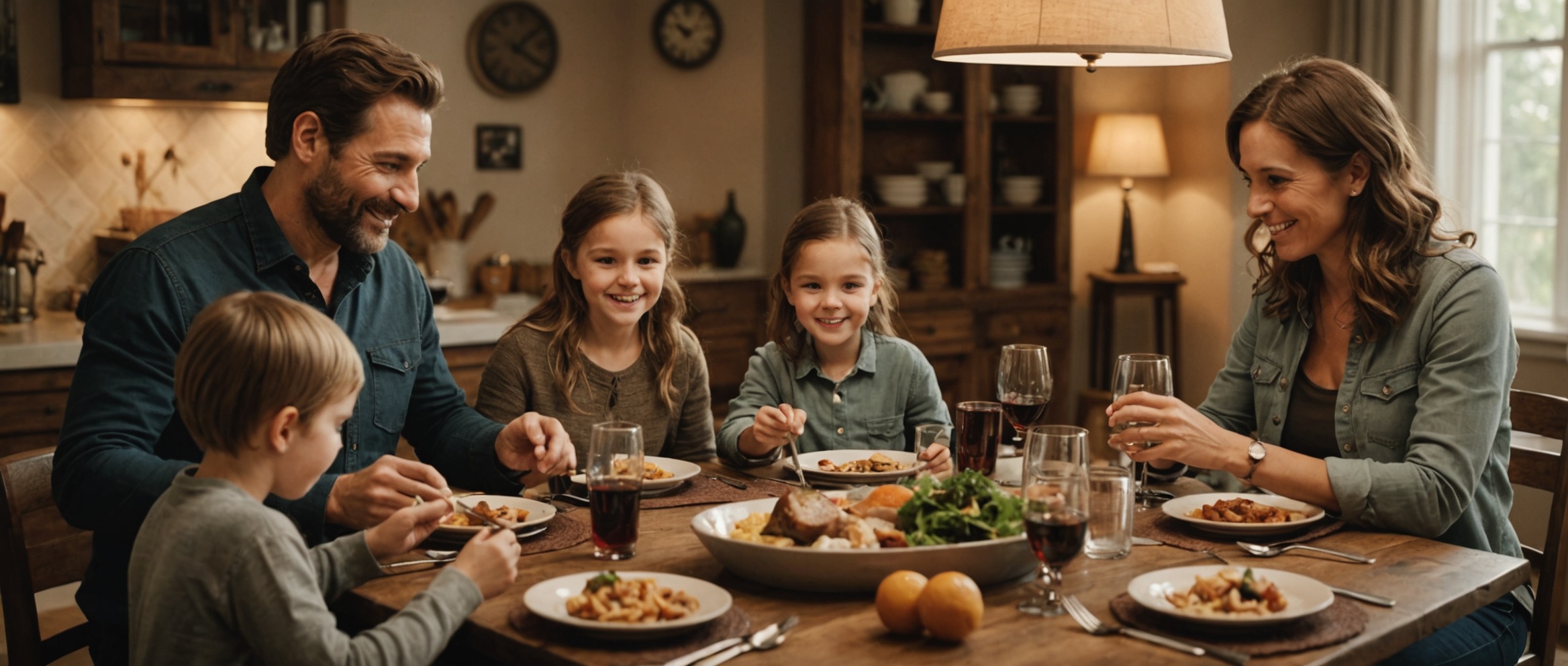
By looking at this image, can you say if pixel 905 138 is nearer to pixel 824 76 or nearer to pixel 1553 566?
pixel 824 76

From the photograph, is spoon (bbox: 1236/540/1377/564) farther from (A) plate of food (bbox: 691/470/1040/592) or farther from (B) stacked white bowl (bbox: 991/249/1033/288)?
(B) stacked white bowl (bbox: 991/249/1033/288)

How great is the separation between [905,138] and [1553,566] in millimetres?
4229

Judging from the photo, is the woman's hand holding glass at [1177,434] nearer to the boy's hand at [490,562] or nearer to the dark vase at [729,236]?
the boy's hand at [490,562]

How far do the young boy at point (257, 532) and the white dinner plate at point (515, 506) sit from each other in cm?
28

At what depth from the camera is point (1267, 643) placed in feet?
4.56

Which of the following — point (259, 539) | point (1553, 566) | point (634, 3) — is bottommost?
point (1553, 566)

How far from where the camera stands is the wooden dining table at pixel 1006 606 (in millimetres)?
1373

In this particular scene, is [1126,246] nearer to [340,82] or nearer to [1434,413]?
[1434,413]

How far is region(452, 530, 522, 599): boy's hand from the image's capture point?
1.48m

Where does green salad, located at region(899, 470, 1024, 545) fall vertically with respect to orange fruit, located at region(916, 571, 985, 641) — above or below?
above

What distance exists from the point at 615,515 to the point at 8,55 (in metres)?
3.79

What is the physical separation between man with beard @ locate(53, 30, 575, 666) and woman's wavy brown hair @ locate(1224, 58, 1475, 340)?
1278 millimetres

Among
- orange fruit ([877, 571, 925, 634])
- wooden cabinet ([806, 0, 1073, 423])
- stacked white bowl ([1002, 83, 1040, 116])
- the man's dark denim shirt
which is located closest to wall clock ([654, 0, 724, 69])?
wooden cabinet ([806, 0, 1073, 423])

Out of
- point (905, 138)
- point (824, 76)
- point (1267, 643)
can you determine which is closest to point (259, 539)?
point (1267, 643)
